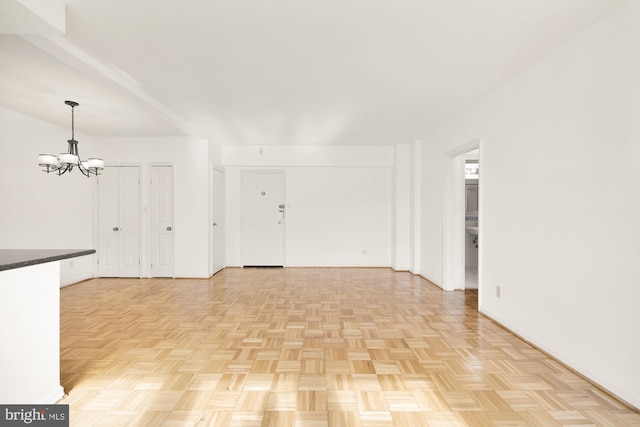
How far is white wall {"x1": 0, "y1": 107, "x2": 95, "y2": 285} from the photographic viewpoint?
441cm

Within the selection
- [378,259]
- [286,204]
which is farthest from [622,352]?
[286,204]

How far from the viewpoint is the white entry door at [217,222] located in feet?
20.9

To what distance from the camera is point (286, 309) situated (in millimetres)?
4160

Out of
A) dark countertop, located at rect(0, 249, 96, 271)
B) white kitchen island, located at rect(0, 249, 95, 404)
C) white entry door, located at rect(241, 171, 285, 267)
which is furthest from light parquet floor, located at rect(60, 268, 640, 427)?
white entry door, located at rect(241, 171, 285, 267)

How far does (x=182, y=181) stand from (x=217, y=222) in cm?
103

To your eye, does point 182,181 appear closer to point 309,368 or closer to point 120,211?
point 120,211

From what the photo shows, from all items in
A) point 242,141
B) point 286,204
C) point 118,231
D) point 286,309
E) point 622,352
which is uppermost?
point 242,141

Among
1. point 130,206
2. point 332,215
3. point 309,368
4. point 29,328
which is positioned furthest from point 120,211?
point 309,368

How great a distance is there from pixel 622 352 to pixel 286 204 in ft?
19.0

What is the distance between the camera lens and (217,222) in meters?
6.63

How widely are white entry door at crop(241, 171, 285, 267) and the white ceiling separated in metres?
2.47

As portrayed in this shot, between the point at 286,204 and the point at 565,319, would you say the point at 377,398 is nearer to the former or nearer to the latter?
the point at 565,319

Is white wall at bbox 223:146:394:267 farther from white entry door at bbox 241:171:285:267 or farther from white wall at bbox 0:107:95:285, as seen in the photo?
white wall at bbox 0:107:95:285

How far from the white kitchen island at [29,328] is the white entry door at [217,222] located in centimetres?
413
